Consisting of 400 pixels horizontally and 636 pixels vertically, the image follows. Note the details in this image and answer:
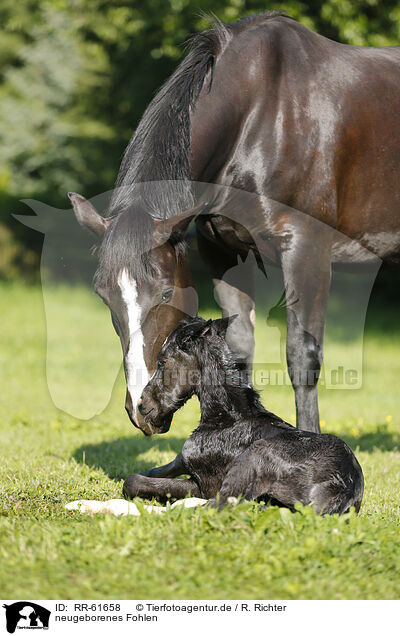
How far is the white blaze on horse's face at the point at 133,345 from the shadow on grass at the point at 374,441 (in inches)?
122

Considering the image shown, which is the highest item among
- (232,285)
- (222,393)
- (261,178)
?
(261,178)

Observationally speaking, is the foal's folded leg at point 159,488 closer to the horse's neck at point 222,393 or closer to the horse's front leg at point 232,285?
the horse's neck at point 222,393

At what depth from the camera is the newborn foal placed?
3.75 m

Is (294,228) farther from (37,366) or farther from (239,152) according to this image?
(37,366)

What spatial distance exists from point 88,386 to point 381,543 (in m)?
7.50

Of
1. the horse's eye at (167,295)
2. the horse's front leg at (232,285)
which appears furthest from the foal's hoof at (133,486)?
the horse's front leg at (232,285)

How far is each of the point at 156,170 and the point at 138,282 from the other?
79 centimetres

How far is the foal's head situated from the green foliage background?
13.8 meters

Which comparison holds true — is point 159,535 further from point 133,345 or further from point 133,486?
point 133,345

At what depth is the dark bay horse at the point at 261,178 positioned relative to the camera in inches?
160

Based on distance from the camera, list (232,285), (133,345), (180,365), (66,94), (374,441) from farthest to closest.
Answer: (66,94), (374,441), (232,285), (180,365), (133,345)

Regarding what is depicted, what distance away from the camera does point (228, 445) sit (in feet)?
13.2

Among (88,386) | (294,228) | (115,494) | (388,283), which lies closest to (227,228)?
(294,228)

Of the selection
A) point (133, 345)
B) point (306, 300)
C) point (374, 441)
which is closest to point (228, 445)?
point (133, 345)
